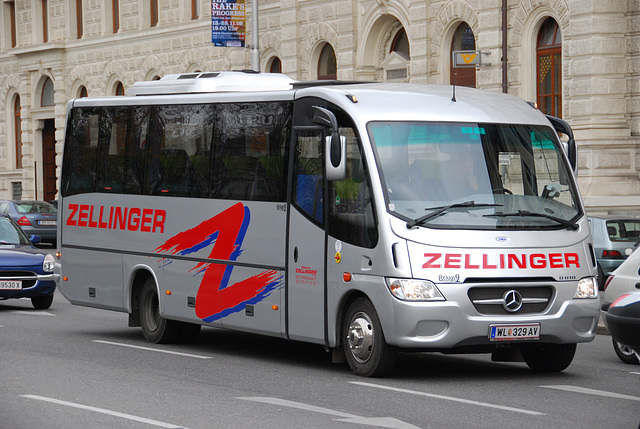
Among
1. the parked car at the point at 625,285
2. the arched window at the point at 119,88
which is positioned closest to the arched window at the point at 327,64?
the arched window at the point at 119,88

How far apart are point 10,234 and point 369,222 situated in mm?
11188

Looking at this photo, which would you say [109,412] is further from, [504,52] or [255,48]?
[504,52]

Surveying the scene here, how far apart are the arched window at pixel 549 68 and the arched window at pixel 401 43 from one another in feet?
17.5

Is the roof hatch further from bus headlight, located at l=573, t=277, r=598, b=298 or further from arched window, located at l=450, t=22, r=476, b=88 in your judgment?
arched window, located at l=450, t=22, r=476, b=88

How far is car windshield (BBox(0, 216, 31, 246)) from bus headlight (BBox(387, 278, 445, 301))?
11246mm

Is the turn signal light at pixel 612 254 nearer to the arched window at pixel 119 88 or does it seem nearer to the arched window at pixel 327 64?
the arched window at pixel 327 64

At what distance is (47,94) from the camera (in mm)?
54375

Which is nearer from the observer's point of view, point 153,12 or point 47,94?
point 153,12

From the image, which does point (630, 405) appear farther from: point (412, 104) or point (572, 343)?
point (412, 104)

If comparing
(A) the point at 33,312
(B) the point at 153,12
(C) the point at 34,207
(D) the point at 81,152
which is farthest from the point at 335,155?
(B) the point at 153,12

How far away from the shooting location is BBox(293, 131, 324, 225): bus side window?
12.8 m

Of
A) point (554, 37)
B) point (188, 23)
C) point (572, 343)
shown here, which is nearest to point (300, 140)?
point (572, 343)

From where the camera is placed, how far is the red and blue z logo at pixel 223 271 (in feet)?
44.5

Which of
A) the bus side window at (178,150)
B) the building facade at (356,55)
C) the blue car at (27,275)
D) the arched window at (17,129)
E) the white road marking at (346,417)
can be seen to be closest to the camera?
the white road marking at (346,417)
